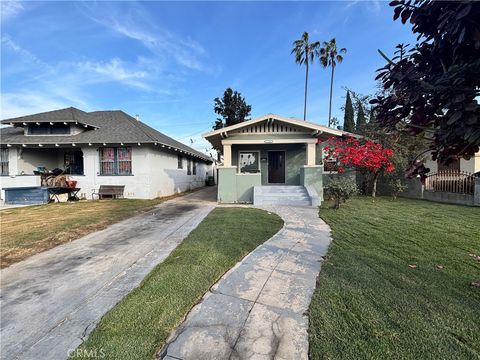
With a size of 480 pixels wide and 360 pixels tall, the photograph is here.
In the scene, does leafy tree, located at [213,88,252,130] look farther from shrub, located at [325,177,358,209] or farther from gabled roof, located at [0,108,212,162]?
shrub, located at [325,177,358,209]

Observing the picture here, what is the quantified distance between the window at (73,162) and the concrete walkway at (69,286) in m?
10.9

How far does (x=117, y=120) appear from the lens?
650 inches

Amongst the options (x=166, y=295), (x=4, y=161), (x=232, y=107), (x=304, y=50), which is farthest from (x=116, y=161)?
(x=304, y=50)

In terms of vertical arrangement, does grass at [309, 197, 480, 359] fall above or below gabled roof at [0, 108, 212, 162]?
below

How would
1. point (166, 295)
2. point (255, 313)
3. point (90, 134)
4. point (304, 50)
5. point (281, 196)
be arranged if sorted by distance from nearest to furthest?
point (255, 313)
point (166, 295)
point (281, 196)
point (90, 134)
point (304, 50)

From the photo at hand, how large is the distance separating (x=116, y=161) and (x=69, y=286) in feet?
37.9

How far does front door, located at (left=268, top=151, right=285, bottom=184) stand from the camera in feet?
47.6

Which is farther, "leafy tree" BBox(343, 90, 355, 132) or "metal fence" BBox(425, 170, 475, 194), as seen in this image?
"leafy tree" BBox(343, 90, 355, 132)

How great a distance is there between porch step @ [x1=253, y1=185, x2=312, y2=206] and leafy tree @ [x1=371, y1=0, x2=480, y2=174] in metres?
8.83

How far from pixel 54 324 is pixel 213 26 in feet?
42.9

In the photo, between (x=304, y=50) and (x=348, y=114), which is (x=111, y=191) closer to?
(x=304, y=50)

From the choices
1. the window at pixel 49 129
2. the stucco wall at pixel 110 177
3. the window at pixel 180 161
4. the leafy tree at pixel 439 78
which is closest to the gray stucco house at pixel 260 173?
the stucco wall at pixel 110 177

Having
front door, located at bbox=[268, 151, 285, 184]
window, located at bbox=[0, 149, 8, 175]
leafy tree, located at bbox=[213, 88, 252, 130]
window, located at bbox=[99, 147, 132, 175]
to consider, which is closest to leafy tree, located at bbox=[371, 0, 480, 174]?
front door, located at bbox=[268, 151, 285, 184]

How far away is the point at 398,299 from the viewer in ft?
9.12
